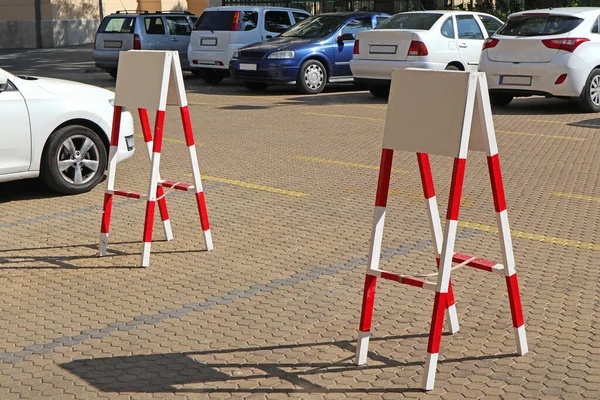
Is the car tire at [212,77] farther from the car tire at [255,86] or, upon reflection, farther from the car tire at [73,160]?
the car tire at [73,160]

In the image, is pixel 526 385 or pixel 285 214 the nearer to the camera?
pixel 526 385

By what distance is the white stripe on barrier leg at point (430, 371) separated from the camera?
467cm

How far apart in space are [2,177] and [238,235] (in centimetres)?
239

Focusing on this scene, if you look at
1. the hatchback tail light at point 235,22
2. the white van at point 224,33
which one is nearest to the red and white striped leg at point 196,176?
the white van at point 224,33

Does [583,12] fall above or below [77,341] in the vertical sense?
above

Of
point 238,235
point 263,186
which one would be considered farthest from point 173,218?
point 263,186

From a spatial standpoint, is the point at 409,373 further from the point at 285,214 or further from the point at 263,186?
the point at 263,186

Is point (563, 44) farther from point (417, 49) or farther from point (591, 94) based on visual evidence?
point (417, 49)

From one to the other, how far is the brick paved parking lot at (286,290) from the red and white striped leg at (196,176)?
0.50ft

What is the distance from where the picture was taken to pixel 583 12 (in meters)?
15.6

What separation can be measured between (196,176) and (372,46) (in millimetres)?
10269

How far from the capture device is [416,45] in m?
16.5

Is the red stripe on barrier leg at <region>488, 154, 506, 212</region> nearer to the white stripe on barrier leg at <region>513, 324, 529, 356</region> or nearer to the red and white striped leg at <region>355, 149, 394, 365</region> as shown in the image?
the red and white striped leg at <region>355, 149, 394, 365</region>

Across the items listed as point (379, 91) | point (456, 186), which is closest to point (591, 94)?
point (379, 91)
